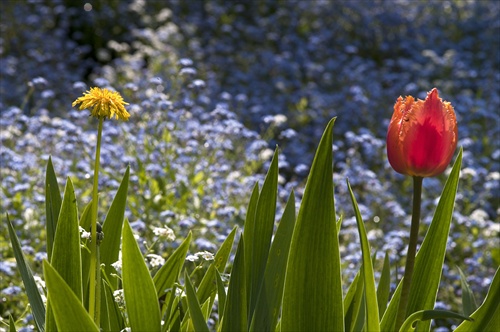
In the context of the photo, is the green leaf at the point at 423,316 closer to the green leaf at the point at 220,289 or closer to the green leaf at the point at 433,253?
the green leaf at the point at 433,253

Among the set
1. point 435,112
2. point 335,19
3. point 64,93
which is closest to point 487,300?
point 435,112

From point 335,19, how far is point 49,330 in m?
5.57

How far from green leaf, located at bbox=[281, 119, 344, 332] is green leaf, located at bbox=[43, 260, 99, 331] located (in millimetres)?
356

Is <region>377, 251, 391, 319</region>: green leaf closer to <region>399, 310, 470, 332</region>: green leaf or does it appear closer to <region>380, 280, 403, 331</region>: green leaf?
<region>380, 280, 403, 331</region>: green leaf

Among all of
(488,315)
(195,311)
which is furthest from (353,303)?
(195,311)

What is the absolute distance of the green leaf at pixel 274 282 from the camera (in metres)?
1.69

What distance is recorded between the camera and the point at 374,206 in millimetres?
4215

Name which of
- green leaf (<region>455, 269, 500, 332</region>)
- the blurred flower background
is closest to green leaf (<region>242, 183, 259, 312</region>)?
green leaf (<region>455, 269, 500, 332</region>)

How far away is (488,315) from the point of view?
63.2 inches

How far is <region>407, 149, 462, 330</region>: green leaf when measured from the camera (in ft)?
5.57

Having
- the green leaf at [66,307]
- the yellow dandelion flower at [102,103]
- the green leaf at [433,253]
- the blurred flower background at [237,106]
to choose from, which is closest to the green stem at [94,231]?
the yellow dandelion flower at [102,103]

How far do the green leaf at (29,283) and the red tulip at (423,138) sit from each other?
30.9 inches

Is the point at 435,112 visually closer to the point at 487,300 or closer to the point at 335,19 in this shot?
the point at 487,300

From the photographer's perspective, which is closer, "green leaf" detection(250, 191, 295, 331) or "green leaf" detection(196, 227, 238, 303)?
"green leaf" detection(250, 191, 295, 331)
